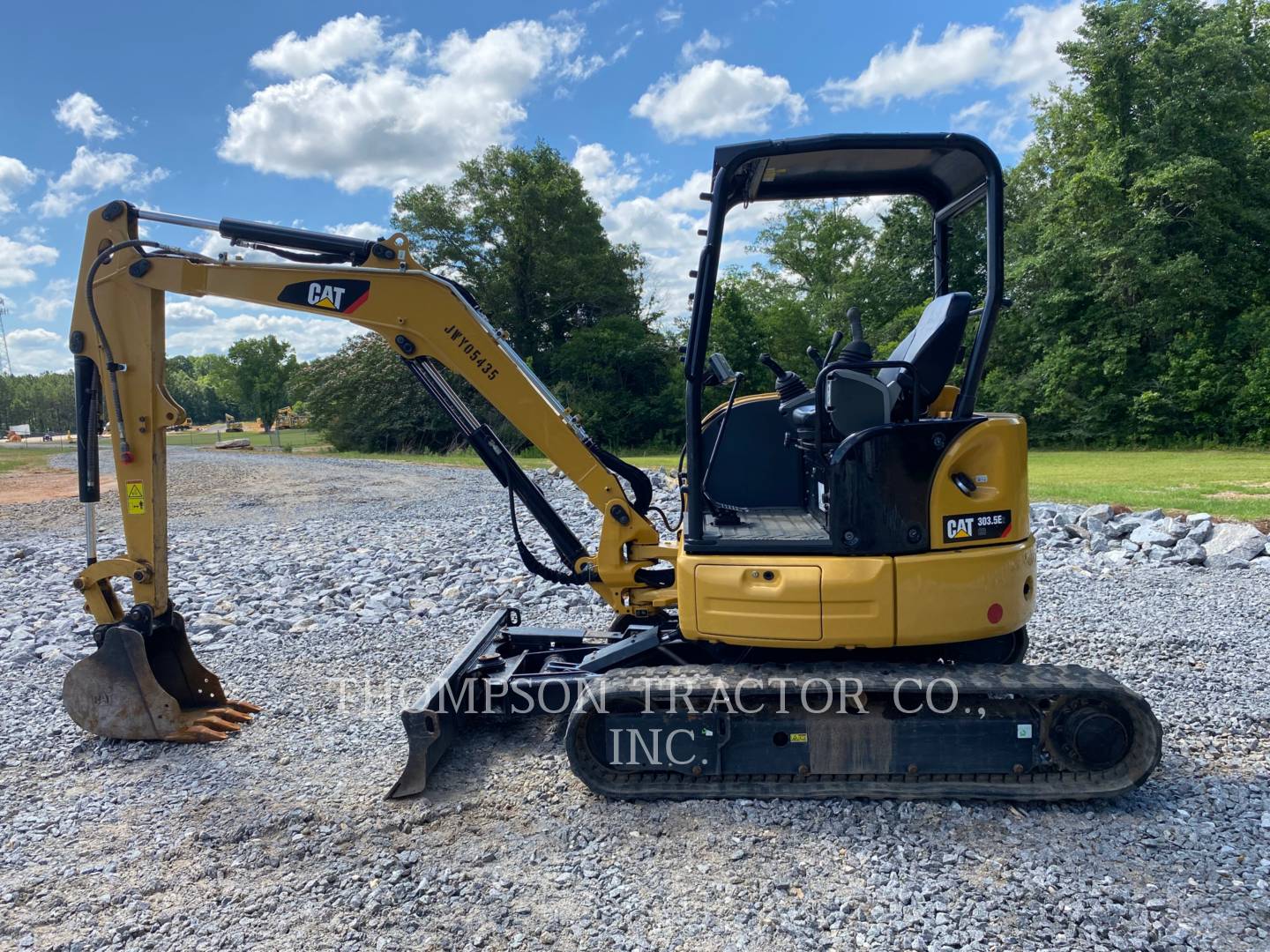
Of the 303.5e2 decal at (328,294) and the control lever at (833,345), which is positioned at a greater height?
the 303.5e2 decal at (328,294)

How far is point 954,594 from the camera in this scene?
12.6 feet

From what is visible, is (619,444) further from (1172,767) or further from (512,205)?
(1172,767)

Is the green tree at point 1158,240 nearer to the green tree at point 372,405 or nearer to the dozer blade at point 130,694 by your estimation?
the green tree at point 372,405

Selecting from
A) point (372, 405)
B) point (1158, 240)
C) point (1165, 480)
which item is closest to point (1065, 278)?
point (1158, 240)

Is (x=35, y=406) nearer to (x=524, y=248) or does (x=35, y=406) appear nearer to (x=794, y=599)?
(x=524, y=248)

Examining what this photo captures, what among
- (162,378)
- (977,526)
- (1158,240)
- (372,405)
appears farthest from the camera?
(372,405)

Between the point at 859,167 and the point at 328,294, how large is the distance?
2921 millimetres

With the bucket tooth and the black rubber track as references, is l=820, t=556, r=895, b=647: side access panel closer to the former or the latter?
the black rubber track

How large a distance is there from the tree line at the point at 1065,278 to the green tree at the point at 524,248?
0.09 m

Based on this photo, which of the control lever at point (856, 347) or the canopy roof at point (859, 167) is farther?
the control lever at point (856, 347)

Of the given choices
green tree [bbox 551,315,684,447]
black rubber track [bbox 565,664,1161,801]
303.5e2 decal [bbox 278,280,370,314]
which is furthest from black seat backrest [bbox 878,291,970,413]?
green tree [bbox 551,315,684,447]

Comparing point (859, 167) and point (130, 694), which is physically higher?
point (859, 167)

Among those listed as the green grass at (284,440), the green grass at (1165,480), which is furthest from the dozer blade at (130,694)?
the green grass at (284,440)

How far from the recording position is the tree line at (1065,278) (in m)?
28.2
